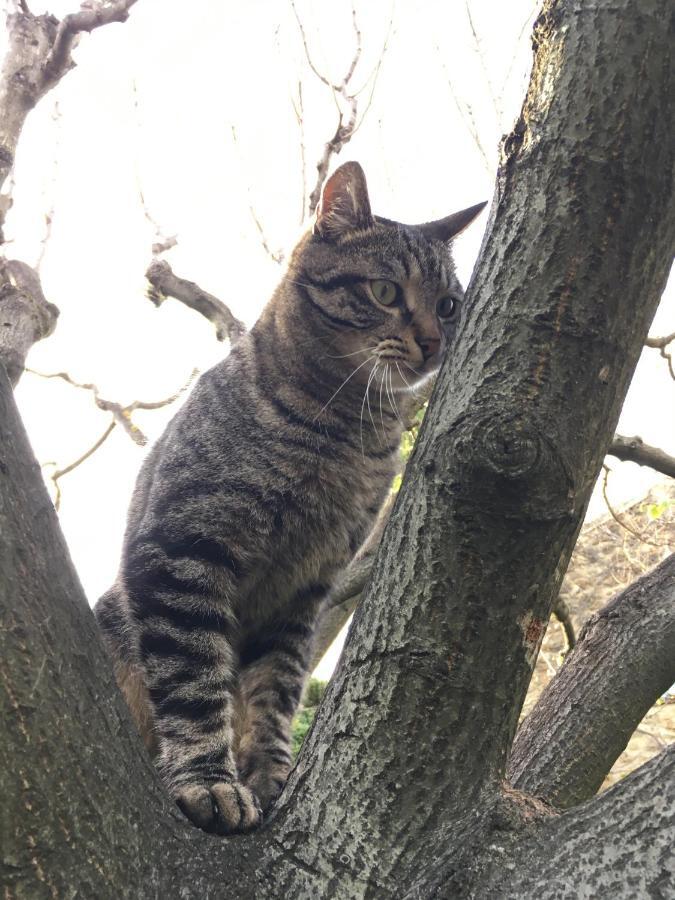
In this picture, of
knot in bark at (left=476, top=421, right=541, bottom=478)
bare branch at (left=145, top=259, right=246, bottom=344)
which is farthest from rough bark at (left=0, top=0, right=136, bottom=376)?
knot in bark at (left=476, top=421, right=541, bottom=478)

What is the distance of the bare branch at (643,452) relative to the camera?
3.87 meters

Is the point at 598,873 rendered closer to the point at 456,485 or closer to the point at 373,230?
the point at 456,485

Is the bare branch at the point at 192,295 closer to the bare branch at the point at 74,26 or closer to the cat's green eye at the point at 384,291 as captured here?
the bare branch at the point at 74,26

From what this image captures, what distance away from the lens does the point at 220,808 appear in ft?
6.11

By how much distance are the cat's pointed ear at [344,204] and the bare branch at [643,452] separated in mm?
1640

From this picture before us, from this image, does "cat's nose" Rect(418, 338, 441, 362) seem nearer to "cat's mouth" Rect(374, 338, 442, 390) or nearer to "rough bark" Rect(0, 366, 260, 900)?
"cat's mouth" Rect(374, 338, 442, 390)

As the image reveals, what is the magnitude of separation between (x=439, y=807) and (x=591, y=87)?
54.2 inches

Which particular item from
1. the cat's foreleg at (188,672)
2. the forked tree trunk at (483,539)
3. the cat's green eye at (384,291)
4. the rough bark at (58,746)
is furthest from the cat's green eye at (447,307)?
the rough bark at (58,746)

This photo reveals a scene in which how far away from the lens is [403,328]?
304 centimetres

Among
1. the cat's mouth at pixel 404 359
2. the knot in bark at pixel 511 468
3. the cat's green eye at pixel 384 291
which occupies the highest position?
the cat's green eye at pixel 384 291

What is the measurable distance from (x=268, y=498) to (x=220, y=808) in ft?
3.34

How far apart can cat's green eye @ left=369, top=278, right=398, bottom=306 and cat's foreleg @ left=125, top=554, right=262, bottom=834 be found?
1.28 meters

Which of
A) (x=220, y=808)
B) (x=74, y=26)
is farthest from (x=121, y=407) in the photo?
(x=220, y=808)

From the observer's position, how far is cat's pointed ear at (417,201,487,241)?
11.4 ft
